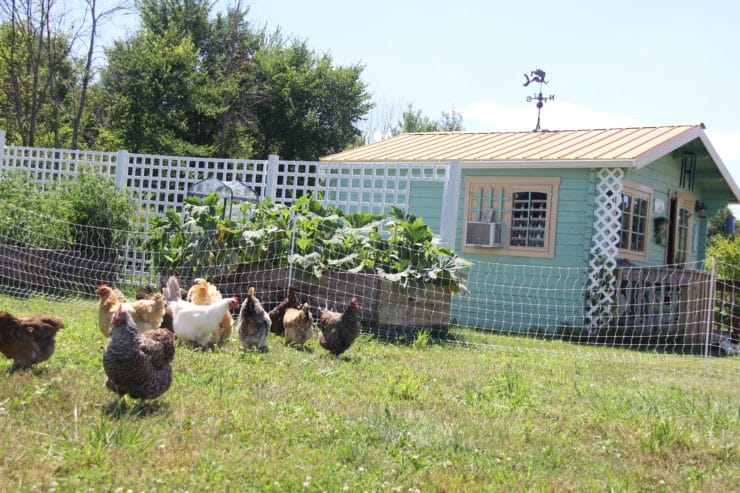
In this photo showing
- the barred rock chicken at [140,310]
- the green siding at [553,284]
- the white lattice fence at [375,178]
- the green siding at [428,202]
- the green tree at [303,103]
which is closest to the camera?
the barred rock chicken at [140,310]

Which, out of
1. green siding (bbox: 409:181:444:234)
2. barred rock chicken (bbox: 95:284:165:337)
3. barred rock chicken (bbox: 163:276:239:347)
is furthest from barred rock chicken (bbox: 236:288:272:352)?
green siding (bbox: 409:181:444:234)

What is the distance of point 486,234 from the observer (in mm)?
12875

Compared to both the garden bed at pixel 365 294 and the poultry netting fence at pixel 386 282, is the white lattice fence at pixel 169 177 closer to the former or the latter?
the poultry netting fence at pixel 386 282

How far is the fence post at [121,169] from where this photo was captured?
40.4 ft

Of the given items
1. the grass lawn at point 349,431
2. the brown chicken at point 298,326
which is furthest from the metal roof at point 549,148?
the brown chicken at point 298,326

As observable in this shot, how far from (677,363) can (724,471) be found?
5.12 metres

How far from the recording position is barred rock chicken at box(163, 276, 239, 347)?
21.6 feet

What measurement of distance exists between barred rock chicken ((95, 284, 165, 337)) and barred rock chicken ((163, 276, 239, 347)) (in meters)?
0.24

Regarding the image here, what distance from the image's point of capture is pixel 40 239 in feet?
34.4

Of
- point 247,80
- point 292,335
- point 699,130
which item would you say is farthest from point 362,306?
point 247,80

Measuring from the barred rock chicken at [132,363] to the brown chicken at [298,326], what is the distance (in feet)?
9.30

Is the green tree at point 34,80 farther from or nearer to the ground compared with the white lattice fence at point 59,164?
farther from the ground

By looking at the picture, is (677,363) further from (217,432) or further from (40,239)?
(40,239)

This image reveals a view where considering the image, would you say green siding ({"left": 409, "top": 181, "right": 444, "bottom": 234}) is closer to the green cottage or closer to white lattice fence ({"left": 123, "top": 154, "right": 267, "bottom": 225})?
the green cottage
